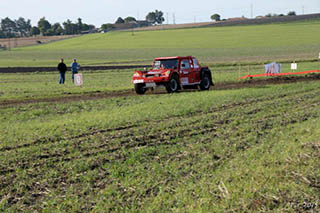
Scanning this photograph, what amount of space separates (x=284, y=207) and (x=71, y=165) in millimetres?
3648

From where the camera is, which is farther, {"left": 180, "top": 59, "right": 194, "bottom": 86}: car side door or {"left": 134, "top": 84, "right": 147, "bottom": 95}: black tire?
{"left": 180, "top": 59, "right": 194, "bottom": 86}: car side door

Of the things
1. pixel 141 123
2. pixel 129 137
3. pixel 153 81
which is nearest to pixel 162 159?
pixel 129 137

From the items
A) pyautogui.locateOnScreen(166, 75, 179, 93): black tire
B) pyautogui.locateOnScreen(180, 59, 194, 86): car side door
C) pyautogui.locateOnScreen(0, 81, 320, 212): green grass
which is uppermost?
pyautogui.locateOnScreen(180, 59, 194, 86): car side door

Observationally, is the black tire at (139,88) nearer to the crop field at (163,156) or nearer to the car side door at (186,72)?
the car side door at (186,72)

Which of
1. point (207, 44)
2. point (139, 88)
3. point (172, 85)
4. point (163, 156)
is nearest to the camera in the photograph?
point (163, 156)

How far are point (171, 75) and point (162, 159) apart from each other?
1162cm

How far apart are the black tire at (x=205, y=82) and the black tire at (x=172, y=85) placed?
5.60 feet

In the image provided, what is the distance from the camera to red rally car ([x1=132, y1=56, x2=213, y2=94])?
19469 mm

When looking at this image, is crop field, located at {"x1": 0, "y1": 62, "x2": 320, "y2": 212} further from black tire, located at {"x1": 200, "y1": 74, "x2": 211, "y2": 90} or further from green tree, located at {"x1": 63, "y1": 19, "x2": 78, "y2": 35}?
green tree, located at {"x1": 63, "y1": 19, "x2": 78, "y2": 35}

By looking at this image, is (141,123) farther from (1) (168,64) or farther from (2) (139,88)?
(1) (168,64)

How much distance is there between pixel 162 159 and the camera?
8.11 meters

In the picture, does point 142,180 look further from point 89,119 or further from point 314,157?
point 89,119

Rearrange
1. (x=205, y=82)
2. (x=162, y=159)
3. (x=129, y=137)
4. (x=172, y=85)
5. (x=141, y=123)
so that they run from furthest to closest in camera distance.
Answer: (x=205, y=82) → (x=172, y=85) → (x=141, y=123) → (x=129, y=137) → (x=162, y=159)

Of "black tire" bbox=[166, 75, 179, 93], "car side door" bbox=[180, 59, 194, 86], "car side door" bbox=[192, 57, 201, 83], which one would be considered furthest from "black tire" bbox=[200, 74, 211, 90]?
"black tire" bbox=[166, 75, 179, 93]
